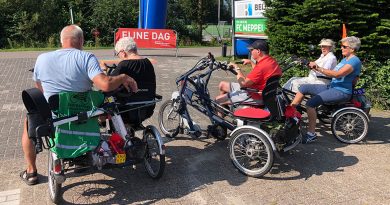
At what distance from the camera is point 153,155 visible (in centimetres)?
453

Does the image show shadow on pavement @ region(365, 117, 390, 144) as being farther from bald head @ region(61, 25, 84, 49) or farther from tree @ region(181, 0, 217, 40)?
tree @ region(181, 0, 217, 40)

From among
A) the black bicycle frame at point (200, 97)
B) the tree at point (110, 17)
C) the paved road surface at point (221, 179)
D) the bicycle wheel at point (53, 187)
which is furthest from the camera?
the tree at point (110, 17)

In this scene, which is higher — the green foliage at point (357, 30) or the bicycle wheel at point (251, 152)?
the green foliage at point (357, 30)

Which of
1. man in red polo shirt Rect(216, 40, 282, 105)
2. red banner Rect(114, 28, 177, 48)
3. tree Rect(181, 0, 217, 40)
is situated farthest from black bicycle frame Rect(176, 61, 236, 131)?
tree Rect(181, 0, 217, 40)

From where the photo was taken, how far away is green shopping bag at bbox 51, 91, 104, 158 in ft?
12.0

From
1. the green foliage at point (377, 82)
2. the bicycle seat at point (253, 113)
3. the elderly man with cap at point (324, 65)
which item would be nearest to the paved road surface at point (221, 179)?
the bicycle seat at point (253, 113)

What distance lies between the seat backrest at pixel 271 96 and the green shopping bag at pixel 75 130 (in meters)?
1.95

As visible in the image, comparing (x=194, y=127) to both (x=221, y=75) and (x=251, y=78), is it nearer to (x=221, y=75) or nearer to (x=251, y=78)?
(x=251, y=78)

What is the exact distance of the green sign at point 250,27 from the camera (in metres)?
13.8

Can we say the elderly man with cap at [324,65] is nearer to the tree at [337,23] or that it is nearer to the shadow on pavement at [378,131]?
the shadow on pavement at [378,131]

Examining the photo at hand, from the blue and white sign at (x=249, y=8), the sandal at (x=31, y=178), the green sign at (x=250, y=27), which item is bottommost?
the sandal at (x=31, y=178)

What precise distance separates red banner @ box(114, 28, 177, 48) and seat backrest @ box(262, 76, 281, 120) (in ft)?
38.4

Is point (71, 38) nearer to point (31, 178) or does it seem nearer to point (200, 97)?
point (31, 178)

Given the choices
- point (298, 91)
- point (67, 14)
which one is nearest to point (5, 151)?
point (298, 91)
